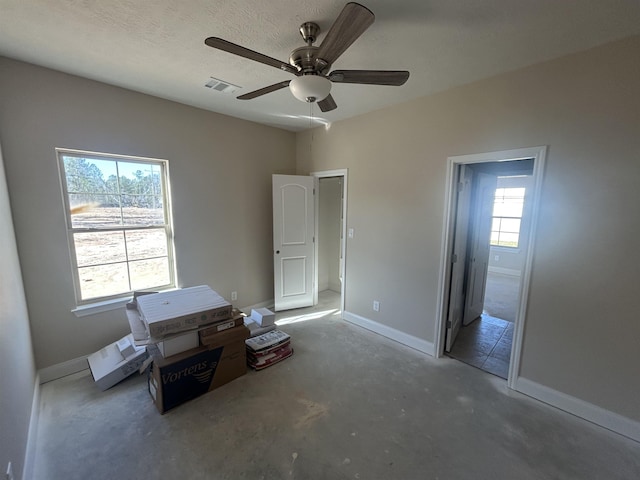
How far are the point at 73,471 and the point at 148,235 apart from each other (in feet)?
6.57

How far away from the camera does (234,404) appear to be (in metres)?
2.13

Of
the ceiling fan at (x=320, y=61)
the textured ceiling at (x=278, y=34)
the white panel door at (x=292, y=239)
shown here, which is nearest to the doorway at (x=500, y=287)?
the textured ceiling at (x=278, y=34)

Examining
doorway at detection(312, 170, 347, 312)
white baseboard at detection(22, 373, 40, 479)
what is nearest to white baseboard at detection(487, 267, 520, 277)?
doorway at detection(312, 170, 347, 312)

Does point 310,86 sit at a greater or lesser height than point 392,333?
greater

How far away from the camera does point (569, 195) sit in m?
1.97

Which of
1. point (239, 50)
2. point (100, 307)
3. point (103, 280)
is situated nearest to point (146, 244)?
point (103, 280)

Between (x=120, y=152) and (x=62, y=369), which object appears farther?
(x=120, y=152)

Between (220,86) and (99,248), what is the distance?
6.50ft

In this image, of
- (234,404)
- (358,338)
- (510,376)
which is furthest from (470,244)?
(234,404)

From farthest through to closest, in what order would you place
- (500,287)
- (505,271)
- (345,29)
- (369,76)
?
1. (505,271)
2. (500,287)
3. (369,76)
4. (345,29)

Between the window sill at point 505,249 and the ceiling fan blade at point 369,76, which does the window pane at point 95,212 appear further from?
the window sill at point 505,249

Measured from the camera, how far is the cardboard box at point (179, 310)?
2.01 meters

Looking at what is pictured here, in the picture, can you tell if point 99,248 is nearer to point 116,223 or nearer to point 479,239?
point 116,223

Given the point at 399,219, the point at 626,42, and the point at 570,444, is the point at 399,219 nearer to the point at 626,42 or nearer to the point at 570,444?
the point at 626,42
